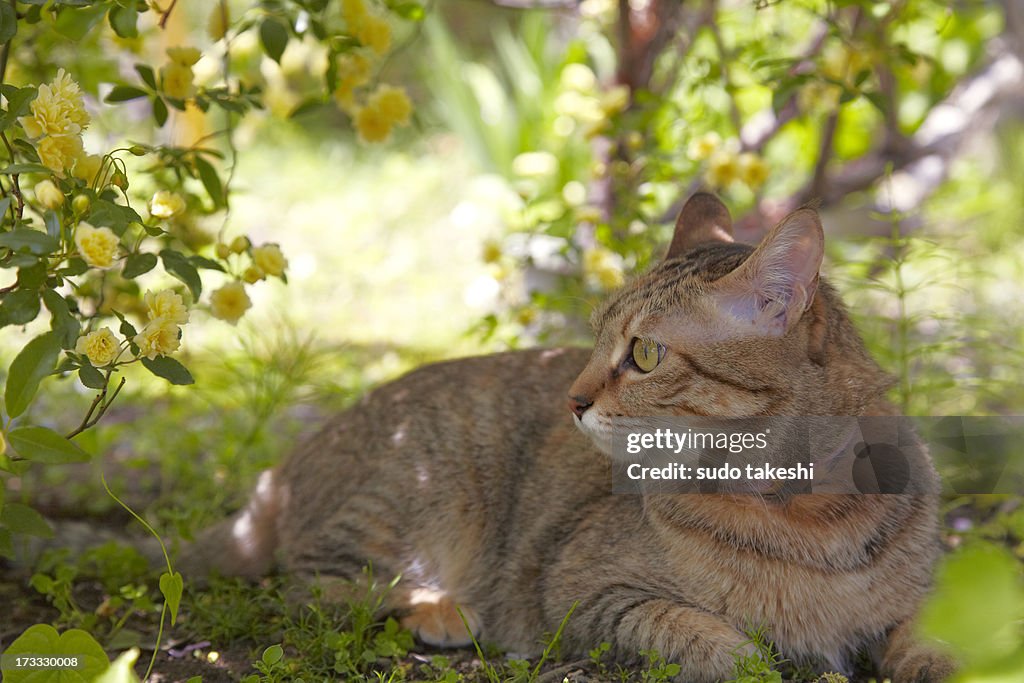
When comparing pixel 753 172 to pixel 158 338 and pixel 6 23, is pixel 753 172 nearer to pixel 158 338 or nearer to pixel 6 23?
pixel 158 338

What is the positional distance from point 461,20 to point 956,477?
872 centimetres

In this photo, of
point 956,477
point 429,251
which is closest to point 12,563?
point 956,477

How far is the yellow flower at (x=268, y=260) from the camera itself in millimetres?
2662

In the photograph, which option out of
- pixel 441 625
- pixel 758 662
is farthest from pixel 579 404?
pixel 441 625

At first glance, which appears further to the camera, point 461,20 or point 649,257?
point 461,20

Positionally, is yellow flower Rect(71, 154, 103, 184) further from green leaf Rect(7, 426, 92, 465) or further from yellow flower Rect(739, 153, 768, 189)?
yellow flower Rect(739, 153, 768, 189)

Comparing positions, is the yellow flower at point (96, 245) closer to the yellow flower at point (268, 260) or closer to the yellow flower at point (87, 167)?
the yellow flower at point (87, 167)

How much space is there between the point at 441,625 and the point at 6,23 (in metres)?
1.95

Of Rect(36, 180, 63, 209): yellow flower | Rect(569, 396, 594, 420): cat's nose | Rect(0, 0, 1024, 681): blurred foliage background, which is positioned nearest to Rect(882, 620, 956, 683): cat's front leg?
Rect(0, 0, 1024, 681): blurred foliage background

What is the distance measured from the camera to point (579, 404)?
2.47 metres

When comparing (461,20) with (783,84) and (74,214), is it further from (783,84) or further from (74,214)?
(74,214)

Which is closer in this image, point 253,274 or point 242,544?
point 253,274

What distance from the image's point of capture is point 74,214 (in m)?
2.12

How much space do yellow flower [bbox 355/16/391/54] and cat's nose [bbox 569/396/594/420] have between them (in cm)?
125
